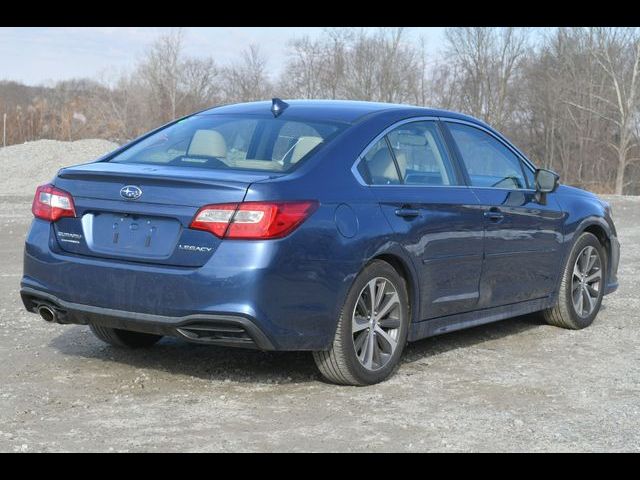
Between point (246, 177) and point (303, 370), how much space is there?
1.50 meters

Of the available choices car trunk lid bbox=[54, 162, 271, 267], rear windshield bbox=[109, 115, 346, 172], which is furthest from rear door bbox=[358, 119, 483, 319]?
car trunk lid bbox=[54, 162, 271, 267]

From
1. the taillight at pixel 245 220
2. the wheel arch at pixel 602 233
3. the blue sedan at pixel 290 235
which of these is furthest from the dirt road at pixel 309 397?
the taillight at pixel 245 220

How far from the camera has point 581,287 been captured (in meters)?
8.32

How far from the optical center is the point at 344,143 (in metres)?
6.03

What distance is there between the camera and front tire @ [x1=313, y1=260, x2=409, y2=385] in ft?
19.0

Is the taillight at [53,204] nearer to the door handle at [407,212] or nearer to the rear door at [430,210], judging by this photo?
the rear door at [430,210]

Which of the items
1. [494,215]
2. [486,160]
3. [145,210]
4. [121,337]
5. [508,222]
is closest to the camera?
[145,210]

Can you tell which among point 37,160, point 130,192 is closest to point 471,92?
point 37,160

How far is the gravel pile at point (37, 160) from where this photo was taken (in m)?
31.5

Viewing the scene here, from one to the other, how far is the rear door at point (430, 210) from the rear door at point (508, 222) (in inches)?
6.7

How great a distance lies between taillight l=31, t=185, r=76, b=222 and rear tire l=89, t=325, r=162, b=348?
1.03 meters

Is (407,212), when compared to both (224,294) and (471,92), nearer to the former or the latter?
(224,294)

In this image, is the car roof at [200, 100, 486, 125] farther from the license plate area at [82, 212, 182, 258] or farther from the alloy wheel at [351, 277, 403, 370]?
the license plate area at [82, 212, 182, 258]

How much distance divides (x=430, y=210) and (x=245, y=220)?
1.50 m
